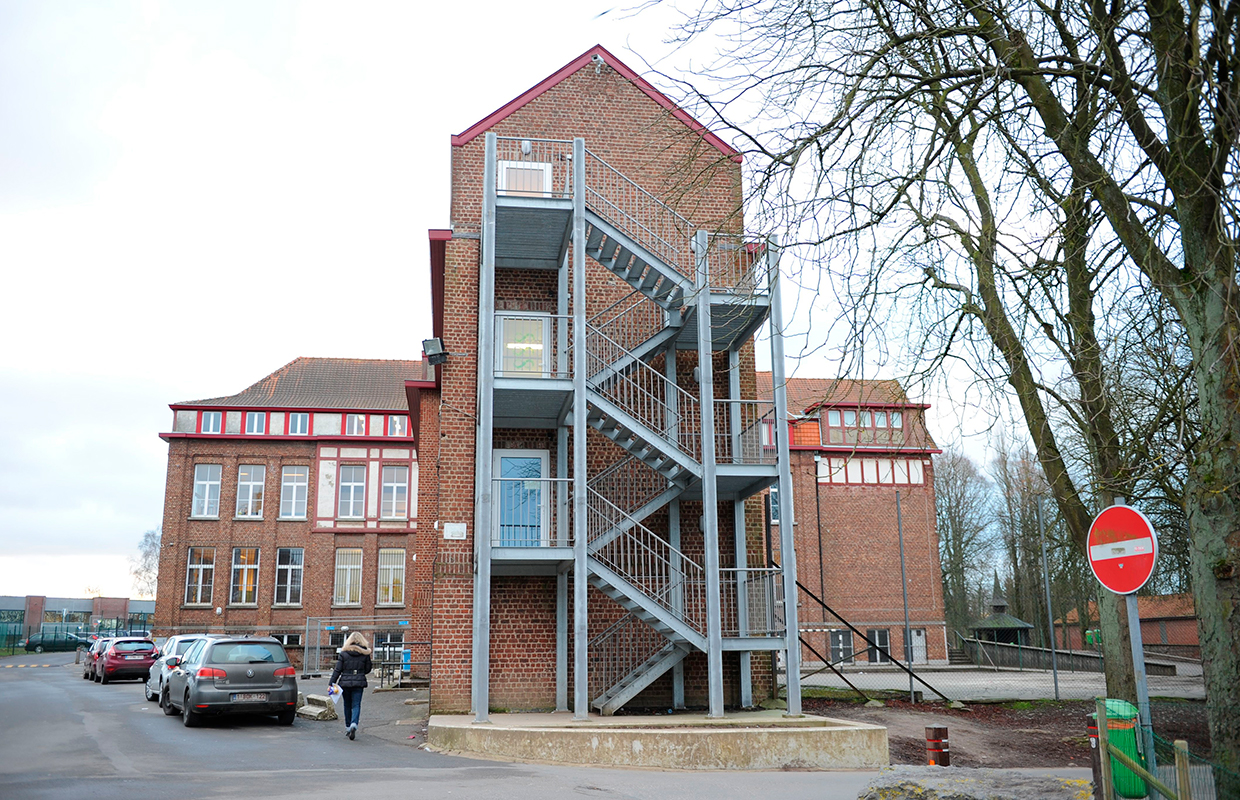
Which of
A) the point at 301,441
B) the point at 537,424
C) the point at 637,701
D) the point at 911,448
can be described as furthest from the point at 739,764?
the point at 301,441

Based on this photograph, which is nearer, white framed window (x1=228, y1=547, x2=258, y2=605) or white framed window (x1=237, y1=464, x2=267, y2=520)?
white framed window (x1=228, y1=547, x2=258, y2=605)

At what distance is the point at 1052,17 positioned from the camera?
726cm

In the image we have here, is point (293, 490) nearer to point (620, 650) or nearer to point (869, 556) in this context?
point (869, 556)

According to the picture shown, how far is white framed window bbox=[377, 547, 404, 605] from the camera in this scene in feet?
139

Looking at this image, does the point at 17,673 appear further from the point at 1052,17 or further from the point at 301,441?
the point at 1052,17

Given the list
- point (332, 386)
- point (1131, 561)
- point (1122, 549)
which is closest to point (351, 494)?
point (332, 386)

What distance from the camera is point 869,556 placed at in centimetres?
4225

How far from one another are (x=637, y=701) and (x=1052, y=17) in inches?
463

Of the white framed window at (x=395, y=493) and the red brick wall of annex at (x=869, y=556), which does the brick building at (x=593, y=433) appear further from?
the white framed window at (x=395, y=493)

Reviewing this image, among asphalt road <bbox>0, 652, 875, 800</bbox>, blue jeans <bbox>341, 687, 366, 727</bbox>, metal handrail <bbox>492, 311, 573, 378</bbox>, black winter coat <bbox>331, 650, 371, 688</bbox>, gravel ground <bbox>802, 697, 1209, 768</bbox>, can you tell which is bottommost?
gravel ground <bbox>802, 697, 1209, 768</bbox>

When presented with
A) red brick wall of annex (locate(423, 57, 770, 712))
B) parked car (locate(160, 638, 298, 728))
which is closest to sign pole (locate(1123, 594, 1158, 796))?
red brick wall of annex (locate(423, 57, 770, 712))

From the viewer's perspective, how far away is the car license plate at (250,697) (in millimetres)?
14602

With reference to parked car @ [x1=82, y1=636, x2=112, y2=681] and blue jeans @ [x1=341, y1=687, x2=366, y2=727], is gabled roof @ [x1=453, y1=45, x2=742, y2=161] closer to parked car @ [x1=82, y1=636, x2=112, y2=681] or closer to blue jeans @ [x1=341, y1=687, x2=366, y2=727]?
blue jeans @ [x1=341, y1=687, x2=366, y2=727]

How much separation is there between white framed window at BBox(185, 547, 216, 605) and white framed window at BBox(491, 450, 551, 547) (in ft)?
99.7
